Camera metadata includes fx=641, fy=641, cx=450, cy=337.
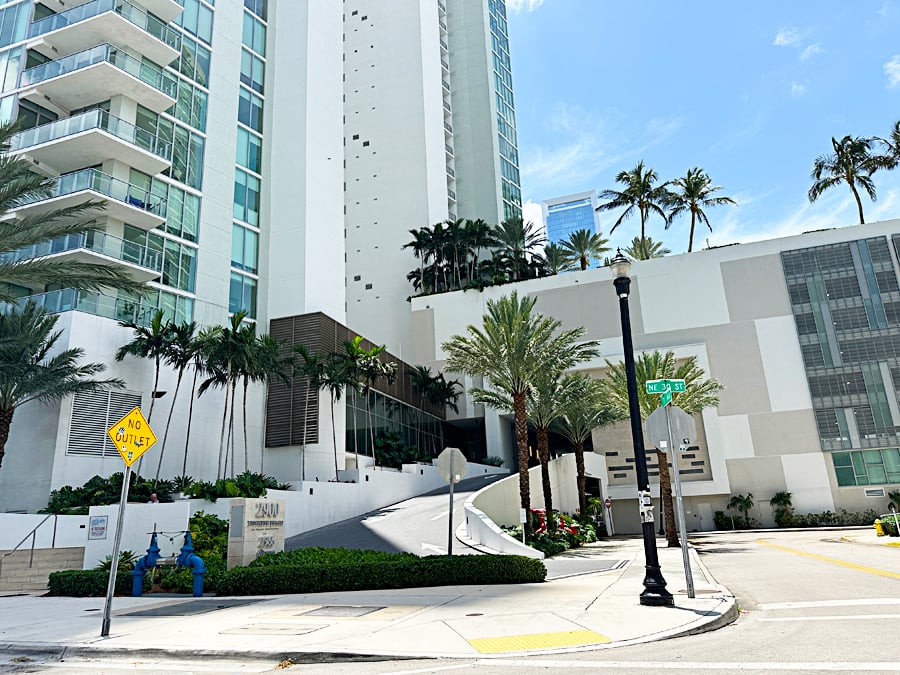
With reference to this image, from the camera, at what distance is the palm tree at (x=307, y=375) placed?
31867 millimetres

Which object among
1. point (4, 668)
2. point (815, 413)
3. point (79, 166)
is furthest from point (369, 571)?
point (815, 413)

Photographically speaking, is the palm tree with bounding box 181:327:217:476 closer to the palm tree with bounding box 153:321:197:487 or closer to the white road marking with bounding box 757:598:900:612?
the palm tree with bounding box 153:321:197:487

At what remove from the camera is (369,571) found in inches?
554

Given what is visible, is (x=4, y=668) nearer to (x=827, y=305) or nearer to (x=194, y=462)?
(x=194, y=462)

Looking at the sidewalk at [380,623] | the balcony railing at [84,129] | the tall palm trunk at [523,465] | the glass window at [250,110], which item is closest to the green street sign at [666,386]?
the sidewalk at [380,623]

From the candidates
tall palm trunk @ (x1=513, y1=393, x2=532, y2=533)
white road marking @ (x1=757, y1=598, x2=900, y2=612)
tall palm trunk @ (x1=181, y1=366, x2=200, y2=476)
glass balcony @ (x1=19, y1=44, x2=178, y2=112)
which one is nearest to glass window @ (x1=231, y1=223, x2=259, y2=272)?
glass balcony @ (x1=19, y1=44, x2=178, y2=112)

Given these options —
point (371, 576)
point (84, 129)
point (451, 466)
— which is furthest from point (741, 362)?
point (84, 129)

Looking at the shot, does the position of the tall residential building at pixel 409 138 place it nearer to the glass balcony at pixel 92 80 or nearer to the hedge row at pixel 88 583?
the glass balcony at pixel 92 80

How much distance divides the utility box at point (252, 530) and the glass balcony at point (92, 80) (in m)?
22.9

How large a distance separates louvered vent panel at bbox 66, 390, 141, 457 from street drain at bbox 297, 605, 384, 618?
18.0m

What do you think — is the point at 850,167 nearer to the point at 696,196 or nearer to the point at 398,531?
the point at 696,196

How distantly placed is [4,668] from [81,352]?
18.9 m

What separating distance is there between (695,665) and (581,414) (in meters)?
29.3

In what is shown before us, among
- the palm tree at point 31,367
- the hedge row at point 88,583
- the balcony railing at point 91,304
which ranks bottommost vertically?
the hedge row at point 88,583
